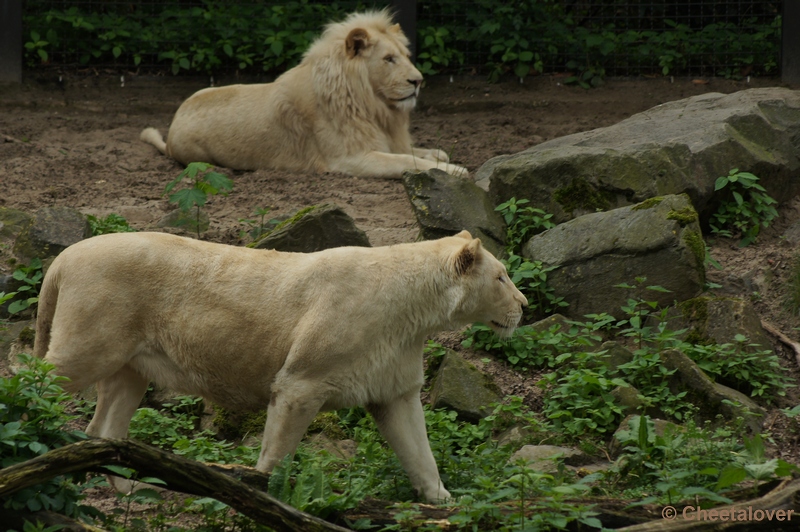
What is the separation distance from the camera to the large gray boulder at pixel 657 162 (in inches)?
293

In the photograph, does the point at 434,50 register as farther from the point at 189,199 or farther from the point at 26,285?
the point at 26,285

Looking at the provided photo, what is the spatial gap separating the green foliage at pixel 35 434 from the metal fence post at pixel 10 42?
881cm

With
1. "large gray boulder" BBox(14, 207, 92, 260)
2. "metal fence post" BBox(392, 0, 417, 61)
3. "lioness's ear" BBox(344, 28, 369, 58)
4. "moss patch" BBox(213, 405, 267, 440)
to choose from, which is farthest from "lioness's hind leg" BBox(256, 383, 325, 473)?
"metal fence post" BBox(392, 0, 417, 61)

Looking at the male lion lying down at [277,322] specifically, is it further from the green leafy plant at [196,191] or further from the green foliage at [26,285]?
the green leafy plant at [196,191]

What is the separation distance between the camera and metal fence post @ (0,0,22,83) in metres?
11.8

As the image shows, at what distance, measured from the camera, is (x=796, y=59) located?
11.8m

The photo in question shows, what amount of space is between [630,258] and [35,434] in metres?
4.00

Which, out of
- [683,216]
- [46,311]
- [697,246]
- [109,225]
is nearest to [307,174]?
[109,225]

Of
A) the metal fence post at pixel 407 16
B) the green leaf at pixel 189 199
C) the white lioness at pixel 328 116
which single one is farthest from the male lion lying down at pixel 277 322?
the metal fence post at pixel 407 16

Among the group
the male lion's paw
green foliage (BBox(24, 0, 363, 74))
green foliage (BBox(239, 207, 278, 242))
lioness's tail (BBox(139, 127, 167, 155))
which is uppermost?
green foliage (BBox(24, 0, 363, 74))

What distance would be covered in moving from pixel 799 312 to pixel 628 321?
125cm

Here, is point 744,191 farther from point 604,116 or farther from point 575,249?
point 604,116

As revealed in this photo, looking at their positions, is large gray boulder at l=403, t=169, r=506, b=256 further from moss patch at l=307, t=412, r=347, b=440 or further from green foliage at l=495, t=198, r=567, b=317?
moss patch at l=307, t=412, r=347, b=440

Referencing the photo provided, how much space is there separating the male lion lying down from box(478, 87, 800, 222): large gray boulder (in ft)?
8.32
